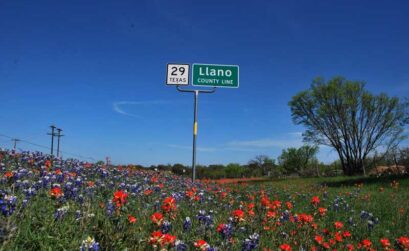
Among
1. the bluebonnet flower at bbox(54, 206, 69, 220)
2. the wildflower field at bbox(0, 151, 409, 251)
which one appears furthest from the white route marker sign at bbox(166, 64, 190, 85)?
the bluebonnet flower at bbox(54, 206, 69, 220)

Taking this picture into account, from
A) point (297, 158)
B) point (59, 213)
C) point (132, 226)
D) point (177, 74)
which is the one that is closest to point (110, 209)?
point (132, 226)

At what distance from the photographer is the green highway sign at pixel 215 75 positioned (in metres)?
12.9

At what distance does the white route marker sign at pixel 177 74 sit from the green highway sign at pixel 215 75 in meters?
0.51

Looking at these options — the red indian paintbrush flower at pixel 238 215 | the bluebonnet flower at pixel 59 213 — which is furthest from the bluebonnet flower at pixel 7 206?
the red indian paintbrush flower at pixel 238 215

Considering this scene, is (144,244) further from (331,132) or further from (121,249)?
(331,132)

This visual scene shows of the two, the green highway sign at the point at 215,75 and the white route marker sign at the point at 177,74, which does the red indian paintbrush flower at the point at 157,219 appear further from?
the green highway sign at the point at 215,75

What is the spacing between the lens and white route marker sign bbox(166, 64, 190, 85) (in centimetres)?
1246

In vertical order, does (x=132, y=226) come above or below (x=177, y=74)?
below

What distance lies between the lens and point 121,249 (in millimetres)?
2973

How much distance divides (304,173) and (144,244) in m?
44.0

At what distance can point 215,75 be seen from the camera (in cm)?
1298

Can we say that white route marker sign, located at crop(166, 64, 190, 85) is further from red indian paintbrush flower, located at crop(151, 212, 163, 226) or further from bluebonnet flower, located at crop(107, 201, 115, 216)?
red indian paintbrush flower, located at crop(151, 212, 163, 226)

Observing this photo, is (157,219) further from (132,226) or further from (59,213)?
(59,213)

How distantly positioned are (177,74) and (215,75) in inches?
55.0
